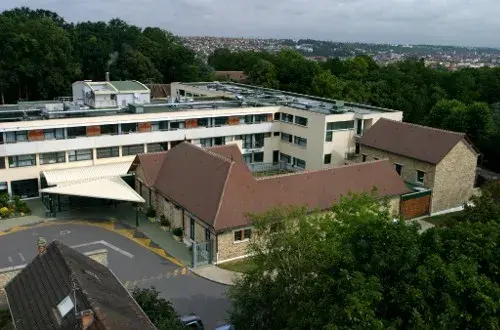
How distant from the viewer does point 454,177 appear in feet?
141

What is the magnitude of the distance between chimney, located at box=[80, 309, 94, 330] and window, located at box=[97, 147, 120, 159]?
1291 inches

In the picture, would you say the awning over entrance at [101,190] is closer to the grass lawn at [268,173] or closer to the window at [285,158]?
the grass lawn at [268,173]

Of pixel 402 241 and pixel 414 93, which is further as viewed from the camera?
pixel 414 93

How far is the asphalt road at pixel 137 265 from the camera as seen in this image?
2729cm

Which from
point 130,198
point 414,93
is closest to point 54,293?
point 130,198

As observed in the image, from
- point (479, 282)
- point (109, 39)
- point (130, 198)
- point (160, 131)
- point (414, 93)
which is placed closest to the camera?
point (479, 282)

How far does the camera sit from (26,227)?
37594mm

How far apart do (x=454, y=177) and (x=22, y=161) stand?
124 feet

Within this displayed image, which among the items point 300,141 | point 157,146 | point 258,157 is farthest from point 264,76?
point 157,146

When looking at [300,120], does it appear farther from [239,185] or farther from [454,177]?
[239,185]

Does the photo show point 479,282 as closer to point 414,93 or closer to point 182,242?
point 182,242

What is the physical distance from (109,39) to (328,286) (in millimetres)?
95348

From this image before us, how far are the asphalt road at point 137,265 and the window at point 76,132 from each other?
10.9 m

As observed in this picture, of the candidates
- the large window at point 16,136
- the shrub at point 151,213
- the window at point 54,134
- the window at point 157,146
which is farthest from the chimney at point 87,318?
the window at point 157,146
